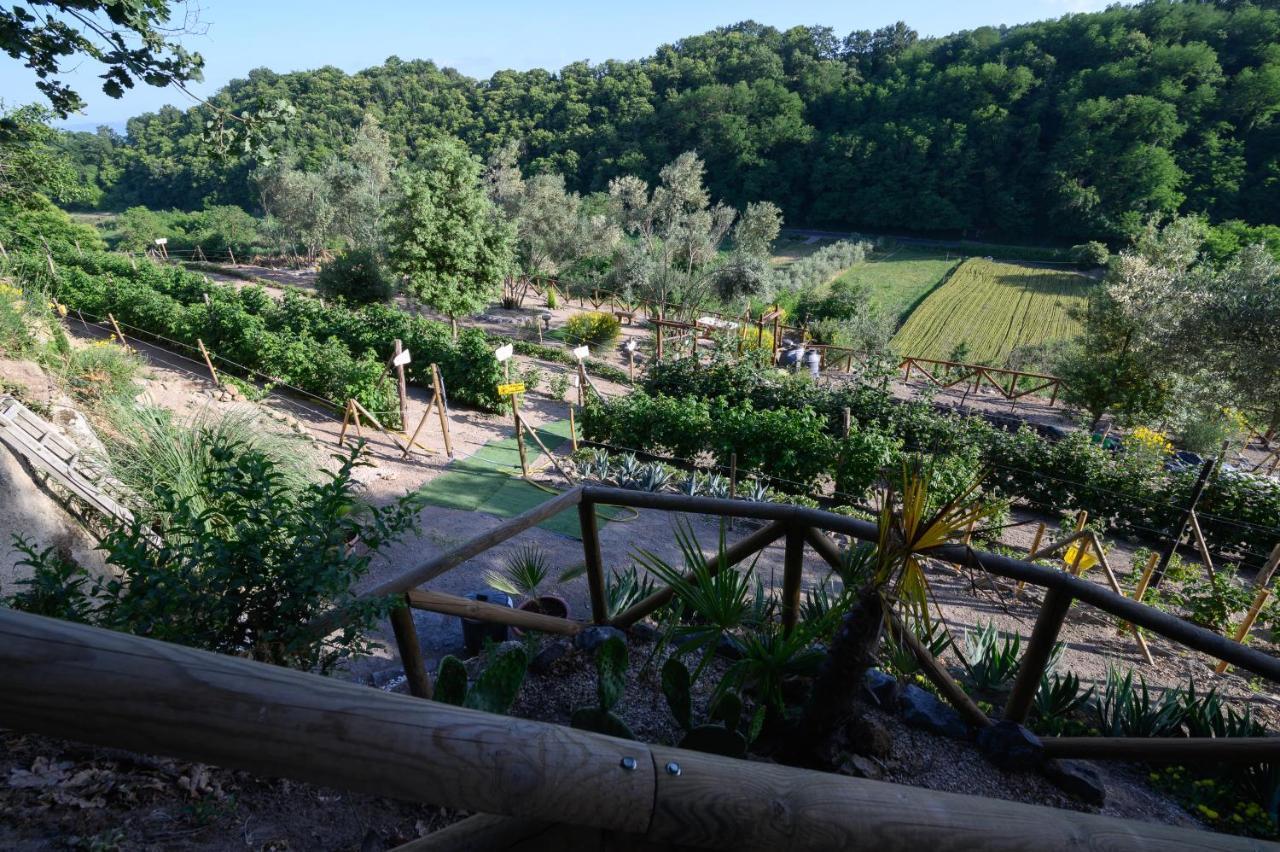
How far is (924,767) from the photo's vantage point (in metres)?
2.61

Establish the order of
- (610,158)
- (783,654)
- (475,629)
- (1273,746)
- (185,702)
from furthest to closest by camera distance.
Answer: (610,158), (475,629), (783,654), (1273,746), (185,702)

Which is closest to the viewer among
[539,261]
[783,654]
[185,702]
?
[185,702]

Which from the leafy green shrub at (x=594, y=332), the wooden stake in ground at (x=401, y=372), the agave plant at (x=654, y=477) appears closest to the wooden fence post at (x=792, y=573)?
the agave plant at (x=654, y=477)

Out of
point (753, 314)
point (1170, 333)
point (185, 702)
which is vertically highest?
point (185, 702)

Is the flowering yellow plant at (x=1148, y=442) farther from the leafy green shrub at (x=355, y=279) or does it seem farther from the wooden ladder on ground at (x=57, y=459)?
the leafy green shrub at (x=355, y=279)

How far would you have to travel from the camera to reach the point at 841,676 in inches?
89.0

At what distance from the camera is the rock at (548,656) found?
2.95m

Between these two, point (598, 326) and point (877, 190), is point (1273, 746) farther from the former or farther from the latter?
point (877, 190)

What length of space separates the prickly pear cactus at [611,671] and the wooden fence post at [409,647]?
69 centimetres

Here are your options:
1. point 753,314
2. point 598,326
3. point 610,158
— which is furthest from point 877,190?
point 598,326

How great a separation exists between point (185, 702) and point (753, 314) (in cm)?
3096

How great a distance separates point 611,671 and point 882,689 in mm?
1308

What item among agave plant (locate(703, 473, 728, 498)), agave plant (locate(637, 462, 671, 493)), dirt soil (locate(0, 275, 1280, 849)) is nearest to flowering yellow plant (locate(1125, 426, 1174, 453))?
dirt soil (locate(0, 275, 1280, 849))

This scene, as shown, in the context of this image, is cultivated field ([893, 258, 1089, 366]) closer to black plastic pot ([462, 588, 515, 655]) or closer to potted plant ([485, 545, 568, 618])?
potted plant ([485, 545, 568, 618])
